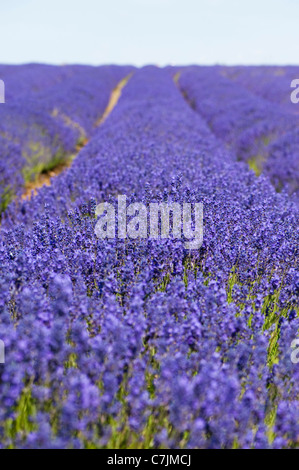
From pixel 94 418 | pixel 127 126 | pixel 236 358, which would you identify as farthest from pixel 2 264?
pixel 127 126

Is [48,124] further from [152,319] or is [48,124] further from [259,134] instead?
[152,319]

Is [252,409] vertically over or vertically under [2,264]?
under

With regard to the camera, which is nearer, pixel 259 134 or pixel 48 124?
pixel 259 134

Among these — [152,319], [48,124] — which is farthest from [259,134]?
[152,319]

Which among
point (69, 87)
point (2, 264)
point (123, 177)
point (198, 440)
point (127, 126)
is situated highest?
point (69, 87)

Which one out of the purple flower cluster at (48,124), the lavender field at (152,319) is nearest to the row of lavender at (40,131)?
the purple flower cluster at (48,124)

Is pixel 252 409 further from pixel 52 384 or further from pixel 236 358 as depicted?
pixel 52 384

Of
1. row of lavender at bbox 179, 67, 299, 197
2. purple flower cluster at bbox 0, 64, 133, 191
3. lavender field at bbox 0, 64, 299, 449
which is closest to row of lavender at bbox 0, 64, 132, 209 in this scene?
purple flower cluster at bbox 0, 64, 133, 191

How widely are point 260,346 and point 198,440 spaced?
488 mm

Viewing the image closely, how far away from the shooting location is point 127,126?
7410 millimetres

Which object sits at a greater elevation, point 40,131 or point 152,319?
point 40,131

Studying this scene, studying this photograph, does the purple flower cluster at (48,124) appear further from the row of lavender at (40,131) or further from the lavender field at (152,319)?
the lavender field at (152,319)

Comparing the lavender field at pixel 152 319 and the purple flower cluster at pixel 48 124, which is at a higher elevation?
the purple flower cluster at pixel 48 124

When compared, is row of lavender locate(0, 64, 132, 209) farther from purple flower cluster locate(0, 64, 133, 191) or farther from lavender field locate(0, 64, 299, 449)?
lavender field locate(0, 64, 299, 449)
